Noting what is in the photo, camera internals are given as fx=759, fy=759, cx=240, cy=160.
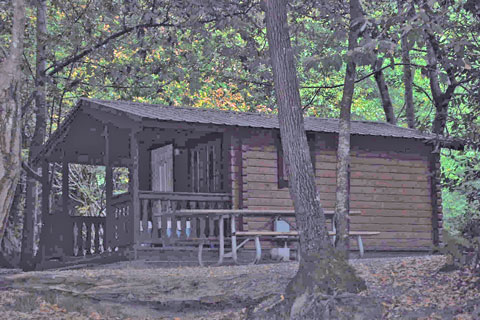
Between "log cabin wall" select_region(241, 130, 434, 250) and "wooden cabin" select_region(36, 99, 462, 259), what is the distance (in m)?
Result: 0.03

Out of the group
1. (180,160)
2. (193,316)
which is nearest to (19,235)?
(180,160)

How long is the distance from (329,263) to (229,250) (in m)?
6.94

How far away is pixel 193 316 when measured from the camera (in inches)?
456

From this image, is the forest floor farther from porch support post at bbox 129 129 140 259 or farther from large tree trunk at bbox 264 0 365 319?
porch support post at bbox 129 129 140 259

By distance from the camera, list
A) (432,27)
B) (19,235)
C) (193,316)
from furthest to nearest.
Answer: (19,235)
(193,316)
(432,27)

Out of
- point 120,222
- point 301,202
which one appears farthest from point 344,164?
point 120,222

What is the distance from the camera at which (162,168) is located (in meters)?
20.7

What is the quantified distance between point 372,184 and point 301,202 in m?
8.83

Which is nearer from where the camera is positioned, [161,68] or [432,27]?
[432,27]

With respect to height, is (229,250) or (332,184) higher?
(332,184)

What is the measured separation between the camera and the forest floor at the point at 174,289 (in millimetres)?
10915

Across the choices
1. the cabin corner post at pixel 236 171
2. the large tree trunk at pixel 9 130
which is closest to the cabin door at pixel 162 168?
the cabin corner post at pixel 236 171

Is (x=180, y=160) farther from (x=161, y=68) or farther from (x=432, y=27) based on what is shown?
(x=432, y=27)

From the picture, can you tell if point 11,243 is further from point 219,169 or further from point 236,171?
point 236,171
